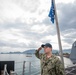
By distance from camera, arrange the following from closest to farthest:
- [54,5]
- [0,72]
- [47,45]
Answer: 1. [47,45]
2. [54,5]
3. [0,72]

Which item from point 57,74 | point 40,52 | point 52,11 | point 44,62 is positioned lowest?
point 57,74

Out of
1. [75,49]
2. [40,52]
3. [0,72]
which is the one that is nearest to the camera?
[40,52]

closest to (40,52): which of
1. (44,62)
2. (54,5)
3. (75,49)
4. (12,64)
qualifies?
(44,62)

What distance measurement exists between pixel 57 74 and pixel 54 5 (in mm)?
4728

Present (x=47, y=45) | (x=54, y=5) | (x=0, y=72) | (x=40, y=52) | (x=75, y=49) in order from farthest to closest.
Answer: (x=75, y=49) → (x=0, y=72) → (x=54, y=5) → (x=40, y=52) → (x=47, y=45)

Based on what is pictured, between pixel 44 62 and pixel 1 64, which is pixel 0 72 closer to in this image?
pixel 1 64

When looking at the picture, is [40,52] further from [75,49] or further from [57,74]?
[75,49]

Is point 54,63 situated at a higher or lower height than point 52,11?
lower

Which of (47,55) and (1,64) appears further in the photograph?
(1,64)

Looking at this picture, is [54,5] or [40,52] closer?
[40,52]

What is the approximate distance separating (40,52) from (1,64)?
21.1 ft

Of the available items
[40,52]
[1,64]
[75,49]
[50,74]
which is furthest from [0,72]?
[75,49]

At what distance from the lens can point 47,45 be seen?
488cm

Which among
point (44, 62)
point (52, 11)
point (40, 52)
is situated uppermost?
point (52, 11)
